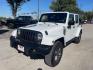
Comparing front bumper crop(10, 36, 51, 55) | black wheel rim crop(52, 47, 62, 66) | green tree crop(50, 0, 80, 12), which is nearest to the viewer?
front bumper crop(10, 36, 51, 55)

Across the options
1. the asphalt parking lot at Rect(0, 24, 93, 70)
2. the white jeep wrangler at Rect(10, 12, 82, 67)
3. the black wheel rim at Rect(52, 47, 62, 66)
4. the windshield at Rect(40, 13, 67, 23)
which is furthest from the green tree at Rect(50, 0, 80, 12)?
the black wheel rim at Rect(52, 47, 62, 66)

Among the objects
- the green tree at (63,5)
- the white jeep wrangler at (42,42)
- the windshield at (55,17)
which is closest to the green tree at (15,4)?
the green tree at (63,5)

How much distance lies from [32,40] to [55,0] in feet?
119

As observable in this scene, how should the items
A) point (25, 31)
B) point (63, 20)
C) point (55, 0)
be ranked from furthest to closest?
1. point (55, 0)
2. point (63, 20)
3. point (25, 31)

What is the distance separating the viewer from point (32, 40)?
619 cm

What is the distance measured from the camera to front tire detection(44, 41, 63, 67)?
6.10 meters

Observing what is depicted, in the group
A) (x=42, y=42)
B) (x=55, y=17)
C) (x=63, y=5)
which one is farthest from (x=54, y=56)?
(x=63, y=5)

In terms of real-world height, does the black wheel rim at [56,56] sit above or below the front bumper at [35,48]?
below

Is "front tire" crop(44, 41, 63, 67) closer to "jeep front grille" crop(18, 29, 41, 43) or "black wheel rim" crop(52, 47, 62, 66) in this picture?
"black wheel rim" crop(52, 47, 62, 66)

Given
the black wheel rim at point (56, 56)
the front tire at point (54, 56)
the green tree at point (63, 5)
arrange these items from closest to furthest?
the front tire at point (54, 56), the black wheel rim at point (56, 56), the green tree at point (63, 5)

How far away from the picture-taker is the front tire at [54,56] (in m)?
6.10

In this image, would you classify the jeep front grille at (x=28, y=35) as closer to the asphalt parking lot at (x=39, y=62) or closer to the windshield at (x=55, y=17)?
the asphalt parking lot at (x=39, y=62)

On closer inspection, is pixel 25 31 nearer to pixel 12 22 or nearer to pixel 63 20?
pixel 63 20

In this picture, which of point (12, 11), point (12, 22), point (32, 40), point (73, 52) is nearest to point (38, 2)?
point (12, 11)
